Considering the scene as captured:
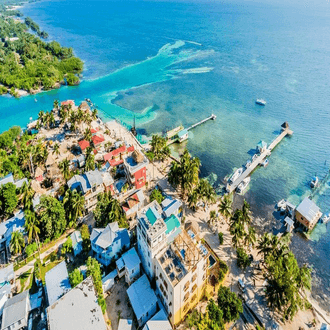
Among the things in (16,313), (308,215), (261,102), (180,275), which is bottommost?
(16,313)

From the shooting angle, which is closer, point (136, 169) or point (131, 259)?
point (131, 259)

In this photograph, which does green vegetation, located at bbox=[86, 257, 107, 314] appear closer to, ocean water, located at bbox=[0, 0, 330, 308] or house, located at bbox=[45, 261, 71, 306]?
house, located at bbox=[45, 261, 71, 306]

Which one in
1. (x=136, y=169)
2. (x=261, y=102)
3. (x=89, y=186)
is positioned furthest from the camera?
(x=261, y=102)

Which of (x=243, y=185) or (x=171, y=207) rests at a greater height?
(x=171, y=207)

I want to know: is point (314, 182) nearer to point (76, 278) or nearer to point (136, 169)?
point (136, 169)

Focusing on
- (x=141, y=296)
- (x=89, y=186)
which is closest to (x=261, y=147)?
(x=89, y=186)

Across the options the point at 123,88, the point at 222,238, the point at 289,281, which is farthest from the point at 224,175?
the point at 123,88

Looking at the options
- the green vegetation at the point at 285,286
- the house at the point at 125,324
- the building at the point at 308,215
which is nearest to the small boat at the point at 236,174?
the building at the point at 308,215
